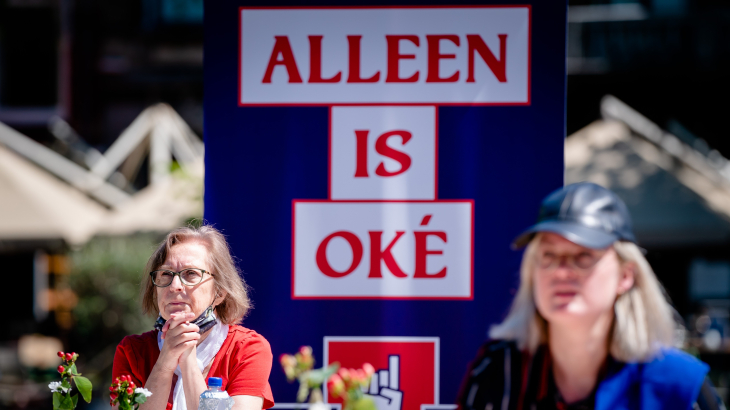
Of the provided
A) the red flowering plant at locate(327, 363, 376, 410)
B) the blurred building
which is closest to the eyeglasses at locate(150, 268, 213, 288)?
the red flowering plant at locate(327, 363, 376, 410)

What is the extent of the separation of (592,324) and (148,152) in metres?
9.26

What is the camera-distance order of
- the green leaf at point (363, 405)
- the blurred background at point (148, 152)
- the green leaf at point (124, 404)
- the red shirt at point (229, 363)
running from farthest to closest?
the blurred background at point (148, 152), the red shirt at point (229, 363), the green leaf at point (124, 404), the green leaf at point (363, 405)

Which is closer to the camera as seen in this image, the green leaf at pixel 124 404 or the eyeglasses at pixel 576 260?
the eyeglasses at pixel 576 260

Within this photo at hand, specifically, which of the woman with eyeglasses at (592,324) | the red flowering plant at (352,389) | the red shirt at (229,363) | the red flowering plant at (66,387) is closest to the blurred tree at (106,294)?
the red shirt at (229,363)

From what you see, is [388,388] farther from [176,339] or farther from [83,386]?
[83,386]

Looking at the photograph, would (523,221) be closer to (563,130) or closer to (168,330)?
(563,130)

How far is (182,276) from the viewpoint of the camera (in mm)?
1999

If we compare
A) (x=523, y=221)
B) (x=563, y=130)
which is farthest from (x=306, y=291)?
(x=563, y=130)

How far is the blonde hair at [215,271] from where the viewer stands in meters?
2.08

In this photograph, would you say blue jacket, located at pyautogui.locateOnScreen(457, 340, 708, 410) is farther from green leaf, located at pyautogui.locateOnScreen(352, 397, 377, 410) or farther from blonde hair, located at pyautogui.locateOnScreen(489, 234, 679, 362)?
green leaf, located at pyautogui.locateOnScreen(352, 397, 377, 410)

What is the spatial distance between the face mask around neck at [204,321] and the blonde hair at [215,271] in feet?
0.28

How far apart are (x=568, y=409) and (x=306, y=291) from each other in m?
1.18

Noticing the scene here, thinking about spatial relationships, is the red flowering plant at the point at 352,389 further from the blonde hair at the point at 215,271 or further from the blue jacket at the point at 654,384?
the blonde hair at the point at 215,271

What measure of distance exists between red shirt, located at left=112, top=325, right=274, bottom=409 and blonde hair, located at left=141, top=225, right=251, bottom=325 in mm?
90
